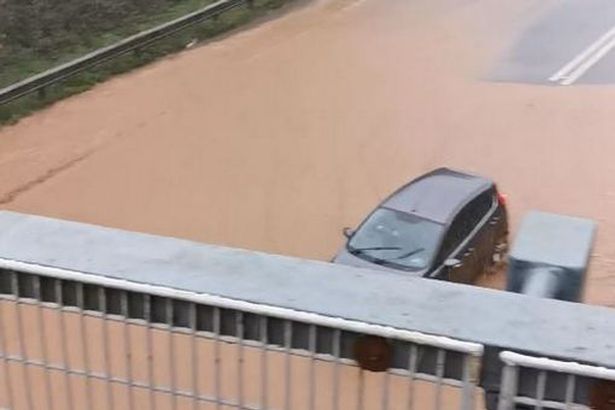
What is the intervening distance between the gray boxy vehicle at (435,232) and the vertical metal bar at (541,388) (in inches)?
355

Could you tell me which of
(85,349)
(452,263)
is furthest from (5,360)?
(452,263)

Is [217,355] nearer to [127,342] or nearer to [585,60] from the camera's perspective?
[127,342]

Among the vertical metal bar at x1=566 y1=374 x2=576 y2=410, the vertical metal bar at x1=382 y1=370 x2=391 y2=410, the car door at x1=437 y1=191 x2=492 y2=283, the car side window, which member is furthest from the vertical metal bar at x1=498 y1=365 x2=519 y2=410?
the car side window

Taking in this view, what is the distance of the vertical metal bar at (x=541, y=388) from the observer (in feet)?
8.14

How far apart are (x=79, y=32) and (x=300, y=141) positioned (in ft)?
24.5

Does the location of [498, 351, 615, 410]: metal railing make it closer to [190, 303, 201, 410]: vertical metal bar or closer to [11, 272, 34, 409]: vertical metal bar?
[190, 303, 201, 410]: vertical metal bar

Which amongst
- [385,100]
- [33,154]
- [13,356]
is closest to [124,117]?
[33,154]

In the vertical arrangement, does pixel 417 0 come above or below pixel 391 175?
above

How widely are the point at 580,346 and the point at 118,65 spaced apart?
18.8m

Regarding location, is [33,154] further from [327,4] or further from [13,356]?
[13,356]

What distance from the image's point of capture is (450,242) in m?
12.3

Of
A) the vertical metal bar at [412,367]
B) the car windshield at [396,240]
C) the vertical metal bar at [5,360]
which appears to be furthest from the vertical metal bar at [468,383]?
the car windshield at [396,240]

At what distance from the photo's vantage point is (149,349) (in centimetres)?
291

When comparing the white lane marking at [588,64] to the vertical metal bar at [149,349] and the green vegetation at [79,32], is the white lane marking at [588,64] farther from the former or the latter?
the vertical metal bar at [149,349]
